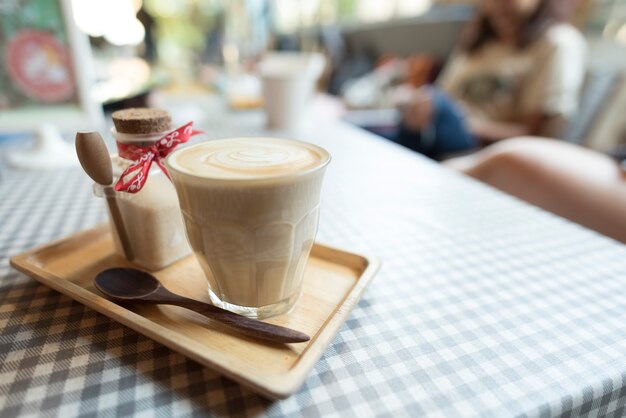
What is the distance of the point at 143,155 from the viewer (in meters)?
0.43

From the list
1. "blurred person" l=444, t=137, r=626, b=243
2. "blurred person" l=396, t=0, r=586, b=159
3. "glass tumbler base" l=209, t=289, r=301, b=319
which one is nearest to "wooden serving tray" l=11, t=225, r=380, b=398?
"glass tumbler base" l=209, t=289, r=301, b=319

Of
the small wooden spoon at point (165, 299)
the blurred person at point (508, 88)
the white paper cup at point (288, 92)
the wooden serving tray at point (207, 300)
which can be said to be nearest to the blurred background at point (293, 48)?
the blurred person at point (508, 88)

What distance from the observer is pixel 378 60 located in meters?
3.71

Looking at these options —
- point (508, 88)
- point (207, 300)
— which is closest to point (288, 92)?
point (207, 300)

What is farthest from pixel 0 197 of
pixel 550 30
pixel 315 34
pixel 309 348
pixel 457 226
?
pixel 315 34

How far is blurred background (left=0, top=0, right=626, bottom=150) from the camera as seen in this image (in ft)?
4.15

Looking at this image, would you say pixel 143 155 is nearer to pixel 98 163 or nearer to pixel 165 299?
pixel 98 163

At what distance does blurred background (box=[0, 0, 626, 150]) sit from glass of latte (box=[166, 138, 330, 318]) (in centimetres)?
73

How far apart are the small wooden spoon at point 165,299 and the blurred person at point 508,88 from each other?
1.31m

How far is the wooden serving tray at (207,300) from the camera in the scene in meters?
0.32

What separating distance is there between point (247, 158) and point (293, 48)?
4995 millimetres

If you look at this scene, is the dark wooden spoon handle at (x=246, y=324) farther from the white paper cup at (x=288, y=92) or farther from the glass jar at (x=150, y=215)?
the white paper cup at (x=288, y=92)

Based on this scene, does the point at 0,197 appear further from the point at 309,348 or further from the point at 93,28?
the point at 93,28

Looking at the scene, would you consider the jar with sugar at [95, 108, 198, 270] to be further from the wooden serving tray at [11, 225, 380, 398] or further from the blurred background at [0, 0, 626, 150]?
the blurred background at [0, 0, 626, 150]
